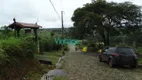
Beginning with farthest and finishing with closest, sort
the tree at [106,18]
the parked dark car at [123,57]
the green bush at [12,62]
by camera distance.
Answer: the tree at [106,18]
the parked dark car at [123,57]
the green bush at [12,62]

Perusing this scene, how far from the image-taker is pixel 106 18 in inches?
1293

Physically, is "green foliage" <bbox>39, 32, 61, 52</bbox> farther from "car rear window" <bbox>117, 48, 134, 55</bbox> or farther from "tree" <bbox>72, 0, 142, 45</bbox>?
"car rear window" <bbox>117, 48, 134, 55</bbox>

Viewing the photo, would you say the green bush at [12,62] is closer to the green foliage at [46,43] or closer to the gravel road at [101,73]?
the gravel road at [101,73]

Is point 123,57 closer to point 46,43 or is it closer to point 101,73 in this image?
point 101,73

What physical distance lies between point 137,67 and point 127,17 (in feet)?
58.9

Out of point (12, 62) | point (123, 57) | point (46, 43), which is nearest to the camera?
point (12, 62)

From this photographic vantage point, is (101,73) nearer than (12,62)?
No

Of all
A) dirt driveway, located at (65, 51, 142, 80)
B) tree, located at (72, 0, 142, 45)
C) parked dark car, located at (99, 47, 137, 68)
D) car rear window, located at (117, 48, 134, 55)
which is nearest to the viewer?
dirt driveway, located at (65, 51, 142, 80)

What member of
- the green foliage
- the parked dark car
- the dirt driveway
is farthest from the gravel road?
the green foliage

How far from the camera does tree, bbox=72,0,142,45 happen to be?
103ft

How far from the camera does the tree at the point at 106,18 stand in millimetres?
31250

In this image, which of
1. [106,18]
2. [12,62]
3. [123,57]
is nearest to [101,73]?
[123,57]

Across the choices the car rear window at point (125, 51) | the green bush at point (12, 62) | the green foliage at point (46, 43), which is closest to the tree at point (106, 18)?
the green foliage at point (46, 43)

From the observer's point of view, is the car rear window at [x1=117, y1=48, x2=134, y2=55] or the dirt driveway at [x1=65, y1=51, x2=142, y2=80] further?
the car rear window at [x1=117, y1=48, x2=134, y2=55]
